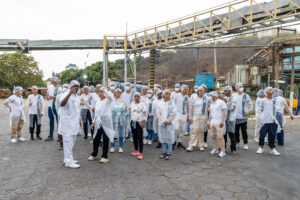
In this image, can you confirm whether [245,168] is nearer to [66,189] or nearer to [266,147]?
[266,147]

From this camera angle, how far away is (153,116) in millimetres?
6738

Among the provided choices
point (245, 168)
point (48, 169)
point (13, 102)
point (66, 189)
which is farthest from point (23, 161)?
point (245, 168)

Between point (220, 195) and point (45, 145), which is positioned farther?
point (45, 145)

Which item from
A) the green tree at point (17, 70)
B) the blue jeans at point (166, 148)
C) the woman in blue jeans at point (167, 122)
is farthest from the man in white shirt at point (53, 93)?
the green tree at point (17, 70)

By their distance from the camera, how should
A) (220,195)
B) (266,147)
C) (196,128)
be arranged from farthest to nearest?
(266,147)
(196,128)
(220,195)

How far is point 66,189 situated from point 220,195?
8.03ft

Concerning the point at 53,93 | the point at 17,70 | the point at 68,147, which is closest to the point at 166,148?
the point at 68,147

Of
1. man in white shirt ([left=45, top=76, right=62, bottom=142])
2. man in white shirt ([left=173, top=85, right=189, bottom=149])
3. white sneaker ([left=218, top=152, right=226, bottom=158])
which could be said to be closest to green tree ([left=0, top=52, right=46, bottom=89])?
man in white shirt ([left=45, top=76, right=62, bottom=142])

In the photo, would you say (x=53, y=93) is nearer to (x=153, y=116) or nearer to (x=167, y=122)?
(x=153, y=116)

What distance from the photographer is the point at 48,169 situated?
4375 mm

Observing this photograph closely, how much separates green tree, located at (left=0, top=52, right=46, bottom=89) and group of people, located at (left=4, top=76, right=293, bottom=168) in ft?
112

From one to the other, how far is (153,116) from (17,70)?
3673 cm

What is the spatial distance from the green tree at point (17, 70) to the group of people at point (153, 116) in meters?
34.1

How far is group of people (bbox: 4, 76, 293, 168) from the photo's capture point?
4613mm
